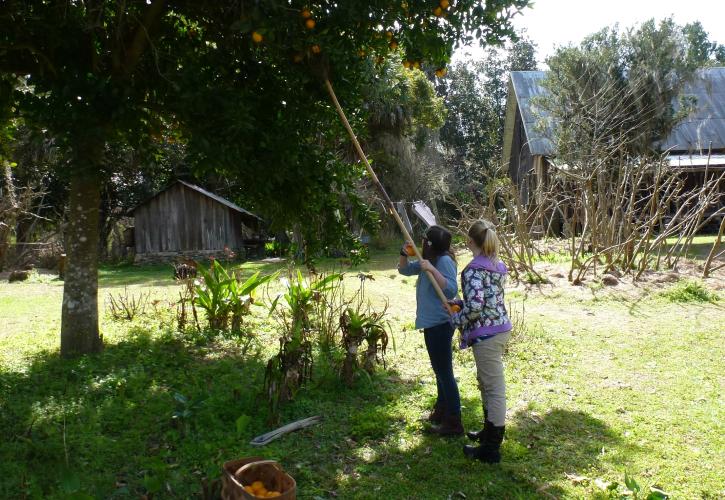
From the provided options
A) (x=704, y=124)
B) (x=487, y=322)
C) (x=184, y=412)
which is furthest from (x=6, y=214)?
(x=704, y=124)

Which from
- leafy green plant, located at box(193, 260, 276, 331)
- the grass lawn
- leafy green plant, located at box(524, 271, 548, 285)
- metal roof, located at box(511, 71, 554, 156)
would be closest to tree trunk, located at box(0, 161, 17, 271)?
the grass lawn

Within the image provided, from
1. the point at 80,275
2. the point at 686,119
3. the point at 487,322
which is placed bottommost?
the point at 487,322

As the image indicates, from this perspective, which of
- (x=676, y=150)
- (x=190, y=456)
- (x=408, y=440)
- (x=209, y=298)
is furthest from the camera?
(x=676, y=150)

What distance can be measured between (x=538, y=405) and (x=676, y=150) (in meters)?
21.2

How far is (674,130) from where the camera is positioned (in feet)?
72.4

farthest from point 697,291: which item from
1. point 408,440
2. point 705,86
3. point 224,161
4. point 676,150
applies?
point 705,86

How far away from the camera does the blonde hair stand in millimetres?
4320

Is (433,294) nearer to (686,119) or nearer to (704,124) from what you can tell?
(686,119)

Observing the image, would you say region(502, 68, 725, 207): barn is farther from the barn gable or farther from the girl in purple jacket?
the girl in purple jacket

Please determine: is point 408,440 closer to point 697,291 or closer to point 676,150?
point 697,291

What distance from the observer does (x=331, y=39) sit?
5305mm

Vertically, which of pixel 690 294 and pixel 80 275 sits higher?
pixel 80 275

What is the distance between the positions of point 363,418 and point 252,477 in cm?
182

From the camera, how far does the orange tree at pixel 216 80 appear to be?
17.9 ft
